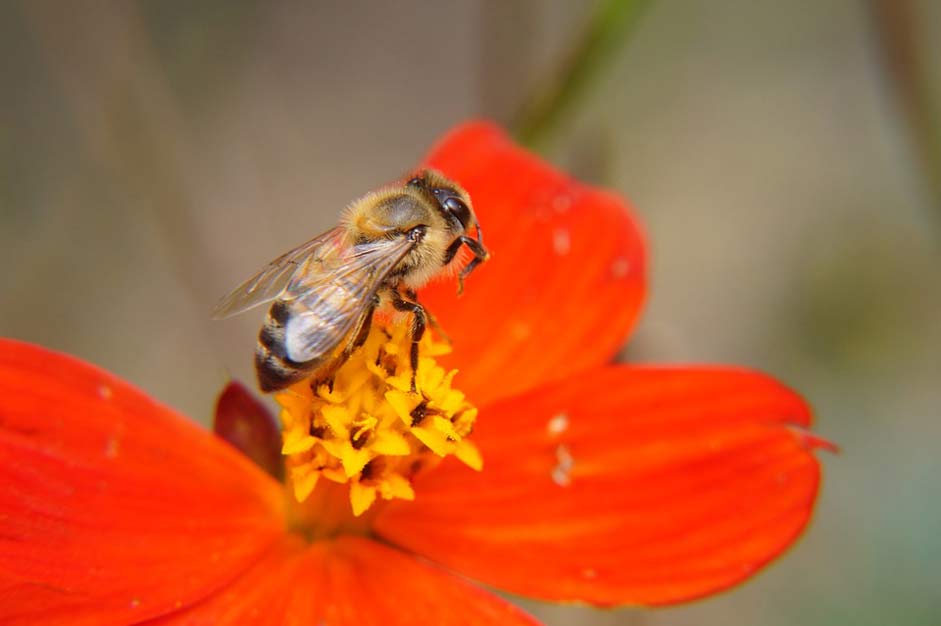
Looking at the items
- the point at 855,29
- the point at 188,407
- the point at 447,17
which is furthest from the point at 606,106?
the point at 188,407

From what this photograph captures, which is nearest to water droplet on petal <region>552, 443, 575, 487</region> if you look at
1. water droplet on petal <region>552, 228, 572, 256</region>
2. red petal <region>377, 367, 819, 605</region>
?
red petal <region>377, 367, 819, 605</region>

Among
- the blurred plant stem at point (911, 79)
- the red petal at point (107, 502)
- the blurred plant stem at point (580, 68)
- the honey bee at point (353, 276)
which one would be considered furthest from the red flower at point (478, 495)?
the blurred plant stem at point (911, 79)

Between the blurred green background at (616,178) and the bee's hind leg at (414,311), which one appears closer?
the bee's hind leg at (414,311)

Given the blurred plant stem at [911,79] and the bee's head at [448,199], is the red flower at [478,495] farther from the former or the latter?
the blurred plant stem at [911,79]

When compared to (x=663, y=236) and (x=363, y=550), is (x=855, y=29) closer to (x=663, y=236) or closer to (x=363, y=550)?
(x=663, y=236)

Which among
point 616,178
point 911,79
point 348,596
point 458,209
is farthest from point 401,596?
point 616,178

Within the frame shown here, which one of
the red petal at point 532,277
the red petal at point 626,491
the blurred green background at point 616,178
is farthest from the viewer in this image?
the blurred green background at point 616,178

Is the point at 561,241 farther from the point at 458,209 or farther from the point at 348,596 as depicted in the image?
the point at 348,596

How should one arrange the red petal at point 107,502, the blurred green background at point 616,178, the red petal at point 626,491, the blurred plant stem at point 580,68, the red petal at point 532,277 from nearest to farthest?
the red petal at point 107,502
the red petal at point 626,491
the red petal at point 532,277
the blurred plant stem at point 580,68
the blurred green background at point 616,178
